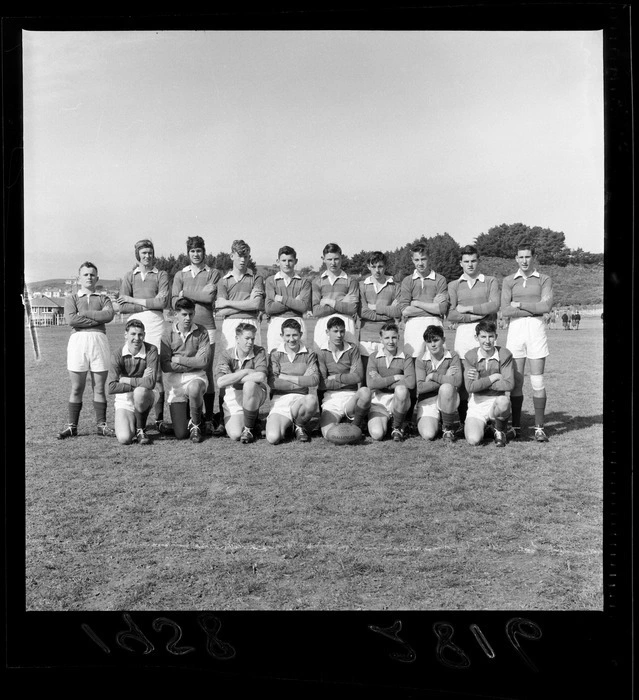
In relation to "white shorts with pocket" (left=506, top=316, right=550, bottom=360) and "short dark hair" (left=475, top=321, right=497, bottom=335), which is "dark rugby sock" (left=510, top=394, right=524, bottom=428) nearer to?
"white shorts with pocket" (left=506, top=316, right=550, bottom=360)

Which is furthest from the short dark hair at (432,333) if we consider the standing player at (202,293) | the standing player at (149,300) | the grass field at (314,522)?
the standing player at (149,300)

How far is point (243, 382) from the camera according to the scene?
5027mm

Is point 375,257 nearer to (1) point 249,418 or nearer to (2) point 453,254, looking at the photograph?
(2) point 453,254

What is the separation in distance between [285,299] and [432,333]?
1183 mm

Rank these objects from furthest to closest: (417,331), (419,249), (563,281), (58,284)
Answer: (417,331)
(419,249)
(563,281)
(58,284)

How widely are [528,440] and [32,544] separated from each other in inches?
137

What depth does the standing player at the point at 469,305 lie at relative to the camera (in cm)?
509

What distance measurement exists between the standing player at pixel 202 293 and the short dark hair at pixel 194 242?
0.45 feet

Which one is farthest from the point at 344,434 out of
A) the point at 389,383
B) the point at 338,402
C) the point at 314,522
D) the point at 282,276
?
the point at 282,276

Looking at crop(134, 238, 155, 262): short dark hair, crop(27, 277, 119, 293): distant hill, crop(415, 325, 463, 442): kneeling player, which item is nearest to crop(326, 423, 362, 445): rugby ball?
crop(415, 325, 463, 442): kneeling player

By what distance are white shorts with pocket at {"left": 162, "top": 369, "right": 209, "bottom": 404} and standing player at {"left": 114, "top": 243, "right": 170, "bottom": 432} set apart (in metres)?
0.07
